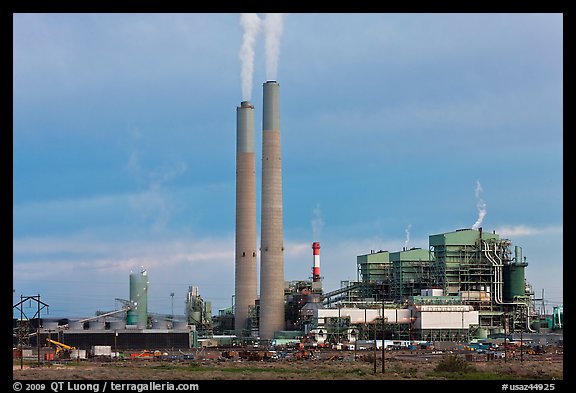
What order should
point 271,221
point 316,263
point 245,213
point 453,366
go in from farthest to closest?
point 316,263 < point 245,213 < point 271,221 < point 453,366

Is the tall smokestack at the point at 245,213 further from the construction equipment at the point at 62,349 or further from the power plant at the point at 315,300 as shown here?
the construction equipment at the point at 62,349

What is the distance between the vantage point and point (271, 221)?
9606 cm

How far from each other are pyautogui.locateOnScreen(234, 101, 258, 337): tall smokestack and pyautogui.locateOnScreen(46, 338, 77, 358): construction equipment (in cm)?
2038

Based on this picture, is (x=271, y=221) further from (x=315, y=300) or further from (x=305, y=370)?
(x=305, y=370)

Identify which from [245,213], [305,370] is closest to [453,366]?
[305,370]

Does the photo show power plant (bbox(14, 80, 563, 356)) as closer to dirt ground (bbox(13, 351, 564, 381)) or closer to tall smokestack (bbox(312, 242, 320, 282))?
tall smokestack (bbox(312, 242, 320, 282))

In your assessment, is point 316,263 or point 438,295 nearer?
point 438,295

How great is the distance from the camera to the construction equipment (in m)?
79.8

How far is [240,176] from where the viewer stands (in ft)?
331

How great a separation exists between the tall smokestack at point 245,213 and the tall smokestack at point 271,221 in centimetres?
392

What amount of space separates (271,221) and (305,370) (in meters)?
41.2
